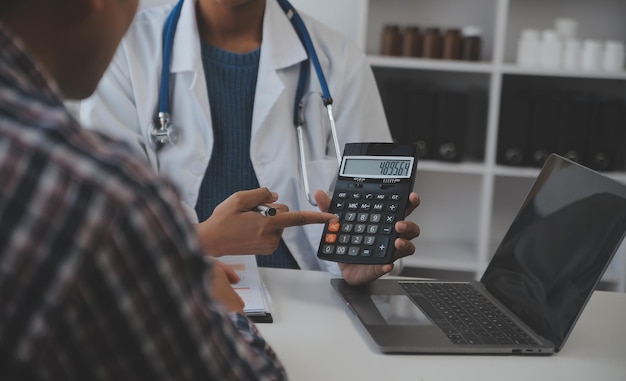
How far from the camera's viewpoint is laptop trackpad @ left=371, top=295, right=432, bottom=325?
1091 mm

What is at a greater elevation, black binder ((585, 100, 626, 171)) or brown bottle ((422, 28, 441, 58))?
brown bottle ((422, 28, 441, 58))

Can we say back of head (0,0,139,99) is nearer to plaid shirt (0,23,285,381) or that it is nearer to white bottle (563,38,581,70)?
plaid shirt (0,23,285,381)

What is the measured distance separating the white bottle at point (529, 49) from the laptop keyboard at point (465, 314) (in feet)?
5.32

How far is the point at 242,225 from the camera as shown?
4.28ft

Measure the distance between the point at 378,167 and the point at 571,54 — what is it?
64.6 inches

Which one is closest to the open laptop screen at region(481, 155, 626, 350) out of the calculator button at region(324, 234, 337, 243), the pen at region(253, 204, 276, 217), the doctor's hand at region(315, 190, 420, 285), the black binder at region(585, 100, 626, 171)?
the doctor's hand at region(315, 190, 420, 285)

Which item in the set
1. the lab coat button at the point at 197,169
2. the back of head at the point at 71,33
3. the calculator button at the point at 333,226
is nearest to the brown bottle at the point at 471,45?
the lab coat button at the point at 197,169

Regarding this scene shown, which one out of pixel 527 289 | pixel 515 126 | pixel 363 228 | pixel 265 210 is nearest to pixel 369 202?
pixel 363 228

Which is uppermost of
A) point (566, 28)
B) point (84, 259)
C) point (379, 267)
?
point (566, 28)

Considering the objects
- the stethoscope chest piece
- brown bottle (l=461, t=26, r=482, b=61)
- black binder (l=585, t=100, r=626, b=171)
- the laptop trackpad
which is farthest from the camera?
brown bottle (l=461, t=26, r=482, b=61)

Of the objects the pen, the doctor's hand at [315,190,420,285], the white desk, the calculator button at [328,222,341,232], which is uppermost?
the pen

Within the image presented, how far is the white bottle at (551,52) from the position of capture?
8.82ft

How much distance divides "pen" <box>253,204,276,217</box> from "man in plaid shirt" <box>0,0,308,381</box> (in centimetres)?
80

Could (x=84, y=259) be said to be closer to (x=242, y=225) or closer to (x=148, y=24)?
(x=242, y=225)
